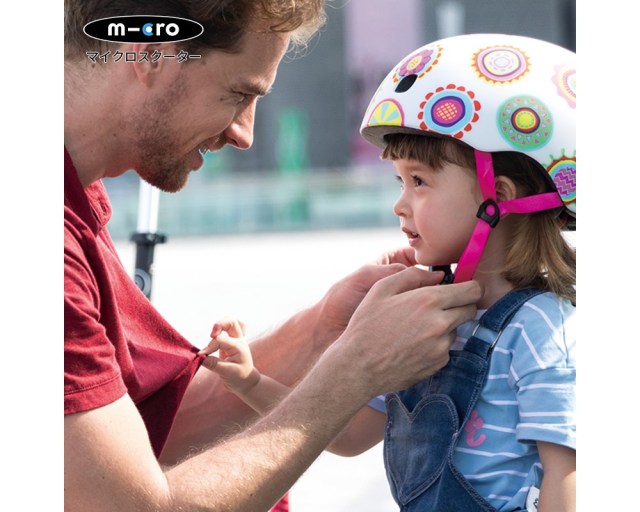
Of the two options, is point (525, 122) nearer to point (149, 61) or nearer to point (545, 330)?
point (545, 330)

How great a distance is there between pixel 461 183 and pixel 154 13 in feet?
2.65

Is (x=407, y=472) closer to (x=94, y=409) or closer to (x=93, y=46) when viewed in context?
(x=94, y=409)

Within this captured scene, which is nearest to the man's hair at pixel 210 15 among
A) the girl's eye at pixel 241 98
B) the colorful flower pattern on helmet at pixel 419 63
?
the girl's eye at pixel 241 98

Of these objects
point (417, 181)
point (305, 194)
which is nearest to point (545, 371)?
point (417, 181)

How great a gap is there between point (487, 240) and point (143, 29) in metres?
0.95

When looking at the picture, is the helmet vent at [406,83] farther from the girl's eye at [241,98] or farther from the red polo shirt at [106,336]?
the red polo shirt at [106,336]

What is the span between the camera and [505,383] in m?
2.25

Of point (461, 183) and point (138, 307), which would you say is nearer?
point (461, 183)

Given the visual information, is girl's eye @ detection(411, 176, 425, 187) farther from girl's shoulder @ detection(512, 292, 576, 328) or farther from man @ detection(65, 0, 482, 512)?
girl's shoulder @ detection(512, 292, 576, 328)

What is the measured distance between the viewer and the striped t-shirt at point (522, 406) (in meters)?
2.13

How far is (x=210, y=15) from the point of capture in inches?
89.3

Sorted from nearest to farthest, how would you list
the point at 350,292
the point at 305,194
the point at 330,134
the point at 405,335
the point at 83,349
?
→ the point at 83,349, the point at 405,335, the point at 350,292, the point at 305,194, the point at 330,134

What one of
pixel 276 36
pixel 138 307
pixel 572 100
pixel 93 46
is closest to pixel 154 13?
pixel 93 46
